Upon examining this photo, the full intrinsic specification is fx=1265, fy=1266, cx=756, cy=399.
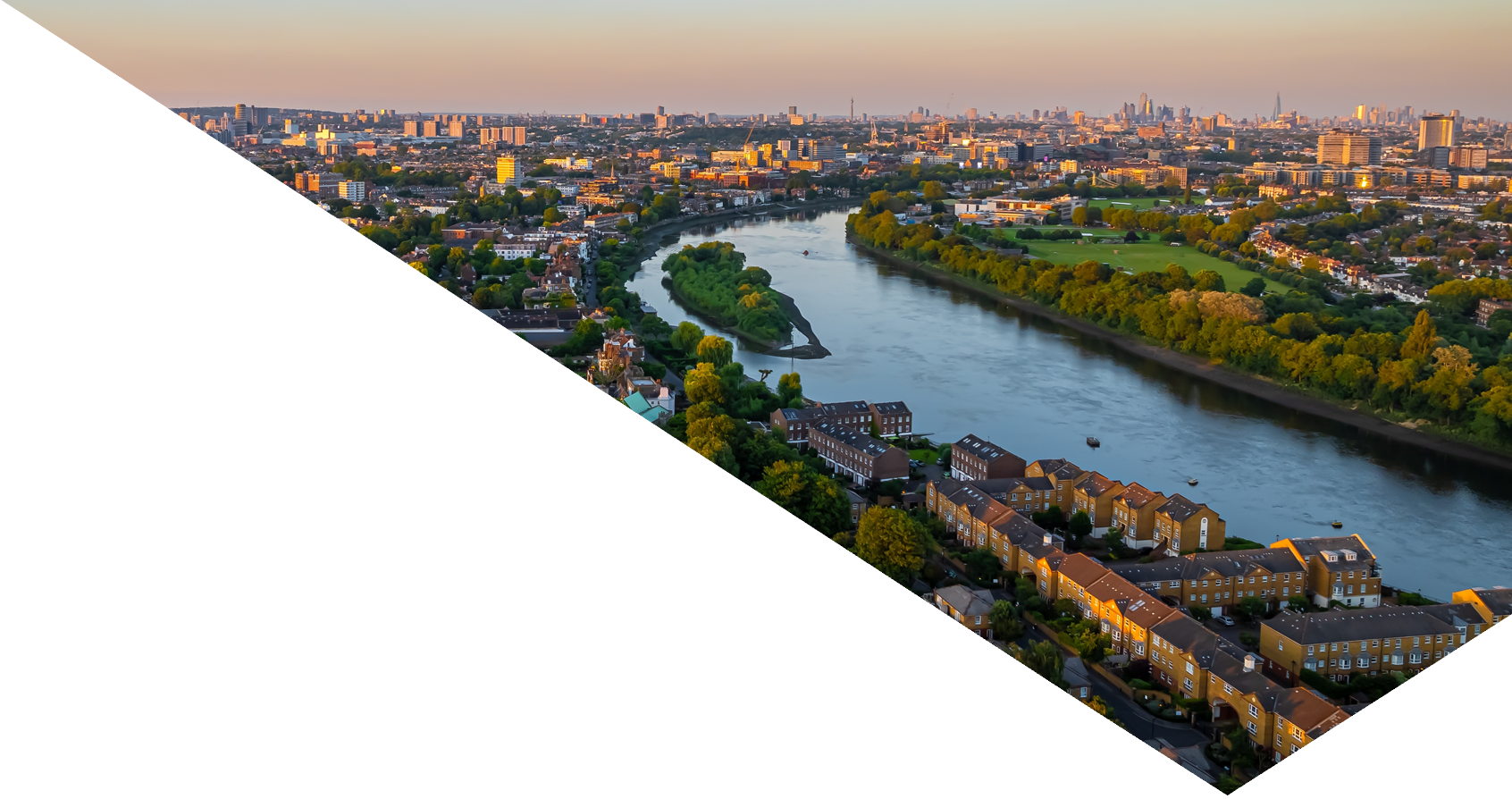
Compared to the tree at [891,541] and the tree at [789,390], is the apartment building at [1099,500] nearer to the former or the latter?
the tree at [891,541]

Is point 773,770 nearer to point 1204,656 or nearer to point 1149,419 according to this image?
point 1204,656

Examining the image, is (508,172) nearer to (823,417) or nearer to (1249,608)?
(823,417)

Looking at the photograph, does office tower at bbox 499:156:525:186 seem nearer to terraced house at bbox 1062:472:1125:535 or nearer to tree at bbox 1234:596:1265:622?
terraced house at bbox 1062:472:1125:535

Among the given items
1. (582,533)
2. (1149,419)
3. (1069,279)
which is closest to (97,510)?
(582,533)

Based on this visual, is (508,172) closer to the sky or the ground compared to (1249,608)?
closer to the sky

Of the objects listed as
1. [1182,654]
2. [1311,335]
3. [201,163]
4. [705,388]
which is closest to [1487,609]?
[1182,654]
